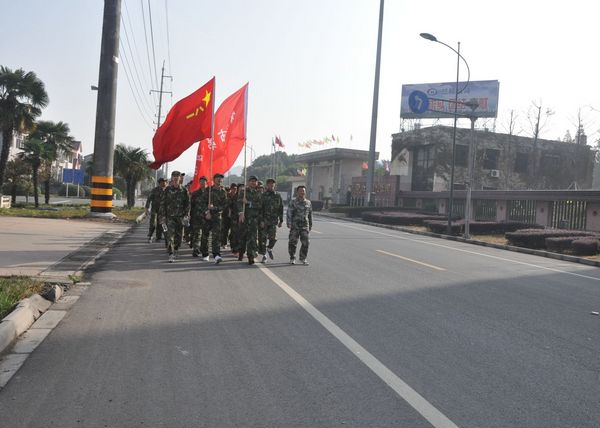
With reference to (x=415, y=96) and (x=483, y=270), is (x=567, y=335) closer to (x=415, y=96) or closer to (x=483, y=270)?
(x=483, y=270)

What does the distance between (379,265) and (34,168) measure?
3498 centimetres

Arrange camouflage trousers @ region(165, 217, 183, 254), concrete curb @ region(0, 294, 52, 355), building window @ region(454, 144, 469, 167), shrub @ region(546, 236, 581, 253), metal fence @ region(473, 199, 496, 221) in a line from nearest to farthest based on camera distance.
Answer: concrete curb @ region(0, 294, 52, 355), camouflage trousers @ region(165, 217, 183, 254), shrub @ region(546, 236, 581, 253), metal fence @ region(473, 199, 496, 221), building window @ region(454, 144, 469, 167)

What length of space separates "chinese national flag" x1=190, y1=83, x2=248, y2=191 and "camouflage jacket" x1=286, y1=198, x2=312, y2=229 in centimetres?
198

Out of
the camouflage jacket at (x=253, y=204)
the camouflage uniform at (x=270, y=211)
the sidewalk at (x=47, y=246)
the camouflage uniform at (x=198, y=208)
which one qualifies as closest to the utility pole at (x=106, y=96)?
the sidewalk at (x=47, y=246)

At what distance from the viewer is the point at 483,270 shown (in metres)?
11.5

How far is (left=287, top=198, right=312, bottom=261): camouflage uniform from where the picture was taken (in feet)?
37.0

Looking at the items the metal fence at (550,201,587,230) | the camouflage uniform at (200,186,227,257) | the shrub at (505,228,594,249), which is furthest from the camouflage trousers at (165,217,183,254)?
the metal fence at (550,201,587,230)

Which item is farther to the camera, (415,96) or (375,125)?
(415,96)

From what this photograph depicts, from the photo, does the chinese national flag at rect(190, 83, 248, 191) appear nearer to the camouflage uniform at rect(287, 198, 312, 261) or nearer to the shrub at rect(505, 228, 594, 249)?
the camouflage uniform at rect(287, 198, 312, 261)

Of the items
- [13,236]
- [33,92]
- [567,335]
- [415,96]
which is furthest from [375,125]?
[567,335]

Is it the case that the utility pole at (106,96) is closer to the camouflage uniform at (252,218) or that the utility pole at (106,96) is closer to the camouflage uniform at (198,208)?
the camouflage uniform at (198,208)

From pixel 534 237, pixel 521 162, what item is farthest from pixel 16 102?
pixel 521 162

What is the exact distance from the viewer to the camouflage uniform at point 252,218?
10.7m

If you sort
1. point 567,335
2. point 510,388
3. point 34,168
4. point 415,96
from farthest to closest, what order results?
point 415,96 → point 34,168 → point 567,335 → point 510,388
